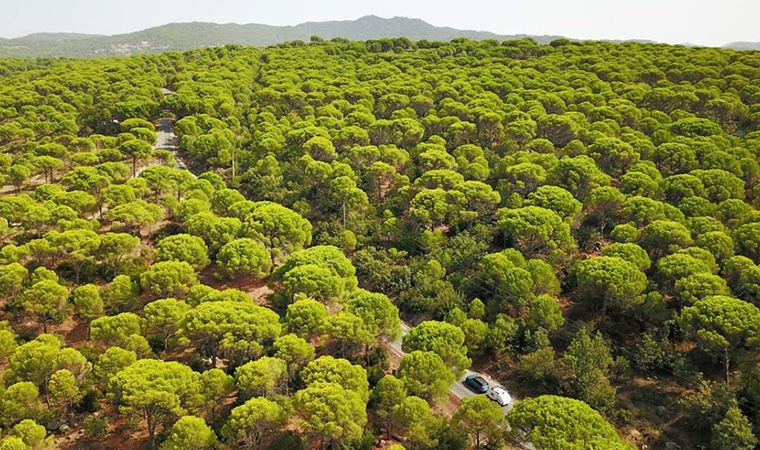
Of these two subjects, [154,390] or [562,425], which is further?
[154,390]

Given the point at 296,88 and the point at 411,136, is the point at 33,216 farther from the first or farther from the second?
the point at 296,88

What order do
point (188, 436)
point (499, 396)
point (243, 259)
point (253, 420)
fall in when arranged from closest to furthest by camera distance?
point (188, 436), point (253, 420), point (499, 396), point (243, 259)

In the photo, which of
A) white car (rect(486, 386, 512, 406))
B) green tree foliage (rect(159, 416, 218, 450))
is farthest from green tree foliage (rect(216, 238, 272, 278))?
white car (rect(486, 386, 512, 406))

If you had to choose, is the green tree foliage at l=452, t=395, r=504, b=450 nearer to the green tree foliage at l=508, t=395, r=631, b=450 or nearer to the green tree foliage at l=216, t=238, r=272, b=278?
the green tree foliage at l=508, t=395, r=631, b=450

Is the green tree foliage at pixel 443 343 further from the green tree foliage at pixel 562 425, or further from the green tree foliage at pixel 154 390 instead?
the green tree foliage at pixel 154 390

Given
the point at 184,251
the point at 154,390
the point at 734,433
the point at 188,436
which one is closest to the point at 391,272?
the point at 184,251

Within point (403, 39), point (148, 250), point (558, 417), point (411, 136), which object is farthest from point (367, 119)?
point (403, 39)

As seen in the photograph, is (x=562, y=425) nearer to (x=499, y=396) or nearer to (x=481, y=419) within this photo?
(x=481, y=419)
